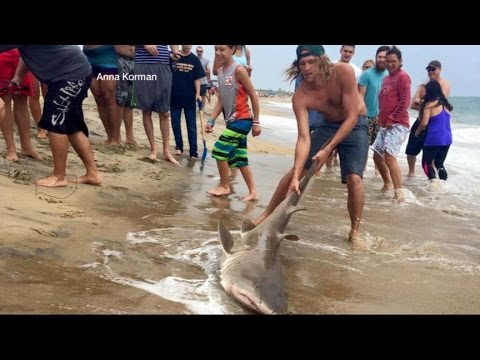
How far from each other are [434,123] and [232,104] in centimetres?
378

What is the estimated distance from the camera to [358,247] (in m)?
4.14

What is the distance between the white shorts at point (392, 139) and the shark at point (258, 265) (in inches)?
144

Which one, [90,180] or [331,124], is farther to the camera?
[90,180]

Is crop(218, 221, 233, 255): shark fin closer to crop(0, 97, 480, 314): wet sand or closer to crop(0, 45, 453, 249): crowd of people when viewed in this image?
crop(0, 97, 480, 314): wet sand

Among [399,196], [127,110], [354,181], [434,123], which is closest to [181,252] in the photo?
[354,181]

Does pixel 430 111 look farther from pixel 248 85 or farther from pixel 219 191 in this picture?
pixel 219 191

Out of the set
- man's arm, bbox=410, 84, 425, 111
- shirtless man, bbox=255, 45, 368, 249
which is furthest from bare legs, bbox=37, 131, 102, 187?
man's arm, bbox=410, 84, 425, 111

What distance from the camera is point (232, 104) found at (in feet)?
19.0

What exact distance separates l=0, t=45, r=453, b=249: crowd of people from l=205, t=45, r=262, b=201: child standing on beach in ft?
0.04

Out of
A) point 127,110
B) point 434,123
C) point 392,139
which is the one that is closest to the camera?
point 392,139

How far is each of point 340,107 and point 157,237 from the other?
1991mm

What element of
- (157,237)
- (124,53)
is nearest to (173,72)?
(124,53)
